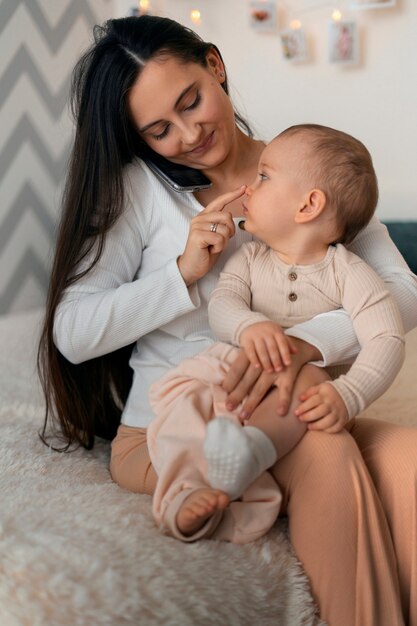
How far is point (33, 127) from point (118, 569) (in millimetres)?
2167

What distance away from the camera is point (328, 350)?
4.09ft

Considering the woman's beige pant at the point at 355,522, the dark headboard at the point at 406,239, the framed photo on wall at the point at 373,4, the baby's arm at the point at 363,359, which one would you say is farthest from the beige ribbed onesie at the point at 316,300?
the framed photo on wall at the point at 373,4

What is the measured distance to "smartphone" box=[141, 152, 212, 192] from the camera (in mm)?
1488

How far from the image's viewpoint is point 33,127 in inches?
112

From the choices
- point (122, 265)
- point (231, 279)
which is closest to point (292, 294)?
point (231, 279)

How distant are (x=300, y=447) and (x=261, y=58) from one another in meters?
2.09

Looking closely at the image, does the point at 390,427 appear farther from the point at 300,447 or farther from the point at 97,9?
the point at 97,9

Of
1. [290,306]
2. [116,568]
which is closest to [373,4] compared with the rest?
[290,306]

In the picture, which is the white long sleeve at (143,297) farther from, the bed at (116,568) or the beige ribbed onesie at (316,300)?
the bed at (116,568)

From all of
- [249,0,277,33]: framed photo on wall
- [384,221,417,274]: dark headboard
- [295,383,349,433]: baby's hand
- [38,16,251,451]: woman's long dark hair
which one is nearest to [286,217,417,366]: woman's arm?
[295,383,349,433]: baby's hand

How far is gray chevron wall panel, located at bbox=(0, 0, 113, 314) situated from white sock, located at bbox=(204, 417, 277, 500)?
1919mm

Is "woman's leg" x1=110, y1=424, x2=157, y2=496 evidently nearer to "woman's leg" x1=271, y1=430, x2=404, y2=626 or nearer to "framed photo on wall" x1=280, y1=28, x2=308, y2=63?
"woman's leg" x1=271, y1=430, x2=404, y2=626

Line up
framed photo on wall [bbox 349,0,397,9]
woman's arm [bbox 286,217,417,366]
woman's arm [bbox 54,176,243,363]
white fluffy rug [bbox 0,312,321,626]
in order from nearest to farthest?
white fluffy rug [bbox 0,312,321,626]
woman's arm [bbox 286,217,417,366]
woman's arm [bbox 54,176,243,363]
framed photo on wall [bbox 349,0,397,9]

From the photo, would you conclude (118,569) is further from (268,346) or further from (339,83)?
(339,83)
